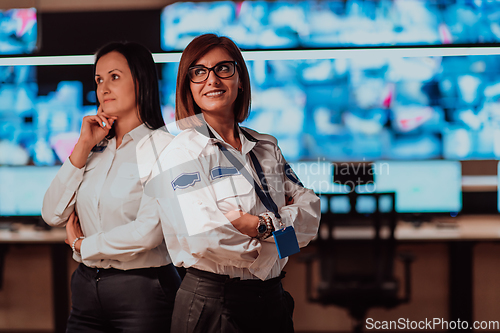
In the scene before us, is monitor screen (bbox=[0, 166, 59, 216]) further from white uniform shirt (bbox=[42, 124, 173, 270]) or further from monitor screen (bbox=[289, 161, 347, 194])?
monitor screen (bbox=[289, 161, 347, 194])

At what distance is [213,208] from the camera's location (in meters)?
1.28

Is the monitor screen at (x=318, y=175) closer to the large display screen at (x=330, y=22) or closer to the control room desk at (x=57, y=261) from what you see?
the large display screen at (x=330, y=22)

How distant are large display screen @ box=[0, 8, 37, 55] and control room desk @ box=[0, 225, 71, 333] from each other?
4.08ft

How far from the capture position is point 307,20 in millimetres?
2590

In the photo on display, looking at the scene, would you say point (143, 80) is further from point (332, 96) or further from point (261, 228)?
point (332, 96)

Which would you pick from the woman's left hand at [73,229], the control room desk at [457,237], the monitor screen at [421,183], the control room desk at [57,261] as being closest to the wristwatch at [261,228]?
the woman's left hand at [73,229]

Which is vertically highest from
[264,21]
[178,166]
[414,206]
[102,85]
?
[264,21]

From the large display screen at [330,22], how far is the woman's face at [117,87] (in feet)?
3.01

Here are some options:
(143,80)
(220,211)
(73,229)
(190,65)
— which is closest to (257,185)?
(220,211)

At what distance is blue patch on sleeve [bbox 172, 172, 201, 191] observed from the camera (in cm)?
132

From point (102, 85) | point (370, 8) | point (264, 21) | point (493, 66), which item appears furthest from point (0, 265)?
point (493, 66)

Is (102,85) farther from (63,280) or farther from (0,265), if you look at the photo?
(0,265)

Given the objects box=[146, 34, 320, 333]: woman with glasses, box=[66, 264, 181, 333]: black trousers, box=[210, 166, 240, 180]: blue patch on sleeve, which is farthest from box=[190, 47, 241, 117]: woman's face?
box=[66, 264, 181, 333]: black trousers

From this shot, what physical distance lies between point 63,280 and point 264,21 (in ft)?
7.66
